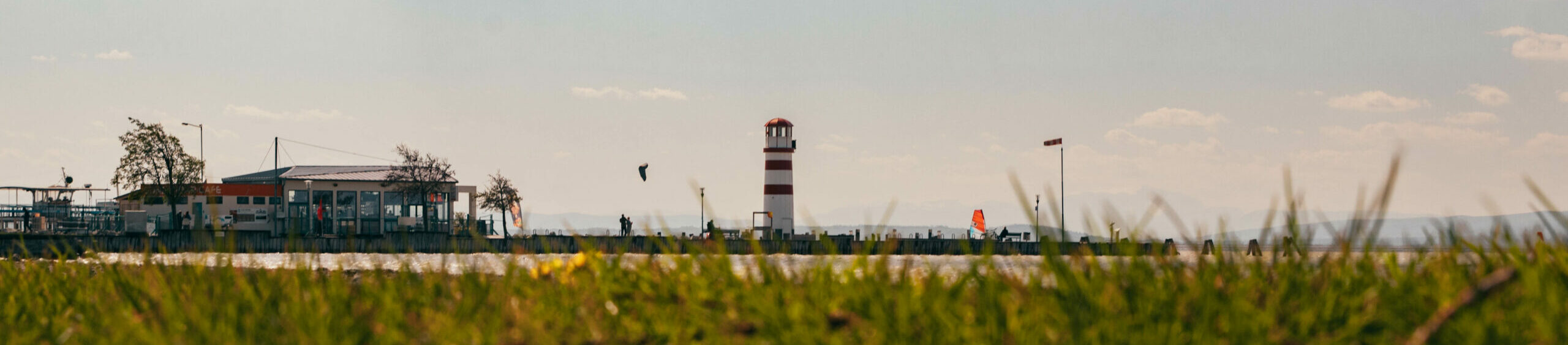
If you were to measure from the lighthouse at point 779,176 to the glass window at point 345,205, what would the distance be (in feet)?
77.8

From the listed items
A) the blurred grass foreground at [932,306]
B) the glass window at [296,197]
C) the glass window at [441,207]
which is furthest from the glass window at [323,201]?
the blurred grass foreground at [932,306]

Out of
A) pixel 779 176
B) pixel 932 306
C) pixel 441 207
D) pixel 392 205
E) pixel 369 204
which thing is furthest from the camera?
pixel 441 207

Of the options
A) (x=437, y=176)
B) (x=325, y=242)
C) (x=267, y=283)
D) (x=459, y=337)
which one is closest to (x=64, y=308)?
(x=267, y=283)

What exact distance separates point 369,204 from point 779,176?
25076 millimetres

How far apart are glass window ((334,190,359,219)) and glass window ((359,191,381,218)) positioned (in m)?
0.42

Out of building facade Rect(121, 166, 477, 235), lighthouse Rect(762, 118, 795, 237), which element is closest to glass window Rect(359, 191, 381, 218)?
building facade Rect(121, 166, 477, 235)

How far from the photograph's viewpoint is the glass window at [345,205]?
62.1 meters

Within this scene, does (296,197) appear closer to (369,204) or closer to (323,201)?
(323,201)

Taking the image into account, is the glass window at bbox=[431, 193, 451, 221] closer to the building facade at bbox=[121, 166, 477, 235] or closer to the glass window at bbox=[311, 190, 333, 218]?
the building facade at bbox=[121, 166, 477, 235]

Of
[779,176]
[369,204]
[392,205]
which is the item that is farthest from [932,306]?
[392,205]

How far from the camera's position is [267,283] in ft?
16.4

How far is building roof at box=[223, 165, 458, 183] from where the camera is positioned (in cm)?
6234

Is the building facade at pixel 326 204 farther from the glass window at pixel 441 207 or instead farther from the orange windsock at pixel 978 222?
the orange windsock at pixel 978 222

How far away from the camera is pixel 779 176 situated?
5531 cm
